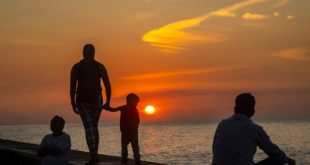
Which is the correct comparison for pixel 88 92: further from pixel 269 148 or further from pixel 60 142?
pixel 269 148

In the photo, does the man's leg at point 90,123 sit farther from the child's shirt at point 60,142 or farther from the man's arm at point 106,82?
the child's shirt at point 60,142

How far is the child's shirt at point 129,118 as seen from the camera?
435 inches

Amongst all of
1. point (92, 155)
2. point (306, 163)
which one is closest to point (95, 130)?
point (92, 155)

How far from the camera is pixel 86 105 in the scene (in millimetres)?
9594

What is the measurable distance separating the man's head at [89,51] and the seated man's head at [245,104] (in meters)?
4.34

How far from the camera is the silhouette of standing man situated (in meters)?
9.56

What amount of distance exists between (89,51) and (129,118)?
2.04 meters

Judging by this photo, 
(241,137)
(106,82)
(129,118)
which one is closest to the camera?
(241,137)

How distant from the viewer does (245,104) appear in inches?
225

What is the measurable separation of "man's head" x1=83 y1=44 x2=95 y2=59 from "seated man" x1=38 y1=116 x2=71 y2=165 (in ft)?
5.39

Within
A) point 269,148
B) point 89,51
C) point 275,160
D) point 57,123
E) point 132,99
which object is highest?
point 89,51

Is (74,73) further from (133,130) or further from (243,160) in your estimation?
(243,160)

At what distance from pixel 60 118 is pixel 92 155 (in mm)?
1595

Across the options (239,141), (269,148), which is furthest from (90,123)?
(269,148)
